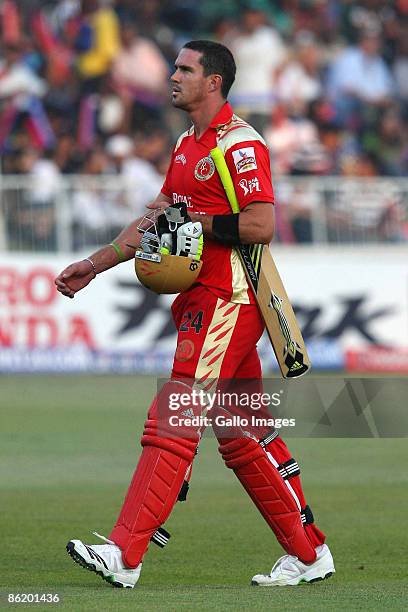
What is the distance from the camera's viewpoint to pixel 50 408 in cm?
1530

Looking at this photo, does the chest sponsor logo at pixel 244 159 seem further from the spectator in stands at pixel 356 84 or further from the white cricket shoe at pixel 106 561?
the spectator in stands at pixel 356 84

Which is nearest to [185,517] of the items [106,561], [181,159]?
[106,561]

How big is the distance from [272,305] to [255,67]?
15238mm

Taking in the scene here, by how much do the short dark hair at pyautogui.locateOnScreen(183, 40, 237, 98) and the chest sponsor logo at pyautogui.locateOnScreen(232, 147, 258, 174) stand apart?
39 centimetres

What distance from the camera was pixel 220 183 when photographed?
6629 millimetres

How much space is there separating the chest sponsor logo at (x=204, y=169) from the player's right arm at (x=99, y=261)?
0.22m

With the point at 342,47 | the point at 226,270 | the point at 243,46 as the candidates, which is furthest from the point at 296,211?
the point at 226,270

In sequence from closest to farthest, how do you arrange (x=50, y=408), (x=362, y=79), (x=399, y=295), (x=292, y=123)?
1. (x=50, y=408)
2. (x=399, y=295)
3. (x=292, y=123)
4. (x=362, y=79)

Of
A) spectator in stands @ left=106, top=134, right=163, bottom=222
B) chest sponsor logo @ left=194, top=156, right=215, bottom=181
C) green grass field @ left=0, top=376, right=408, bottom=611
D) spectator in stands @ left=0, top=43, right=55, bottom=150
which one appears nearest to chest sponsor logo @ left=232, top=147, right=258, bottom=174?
chest sponsor logo @ left=194, top=156, right=215, bottom=181

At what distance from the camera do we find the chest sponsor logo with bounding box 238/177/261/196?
649 centimetres

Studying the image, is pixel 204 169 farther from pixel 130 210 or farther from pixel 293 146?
pixel 293 146

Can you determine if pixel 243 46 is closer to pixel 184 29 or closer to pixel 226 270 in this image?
pixel 184 29

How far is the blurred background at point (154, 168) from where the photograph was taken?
18656mm

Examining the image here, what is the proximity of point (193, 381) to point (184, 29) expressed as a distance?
54.8ft
